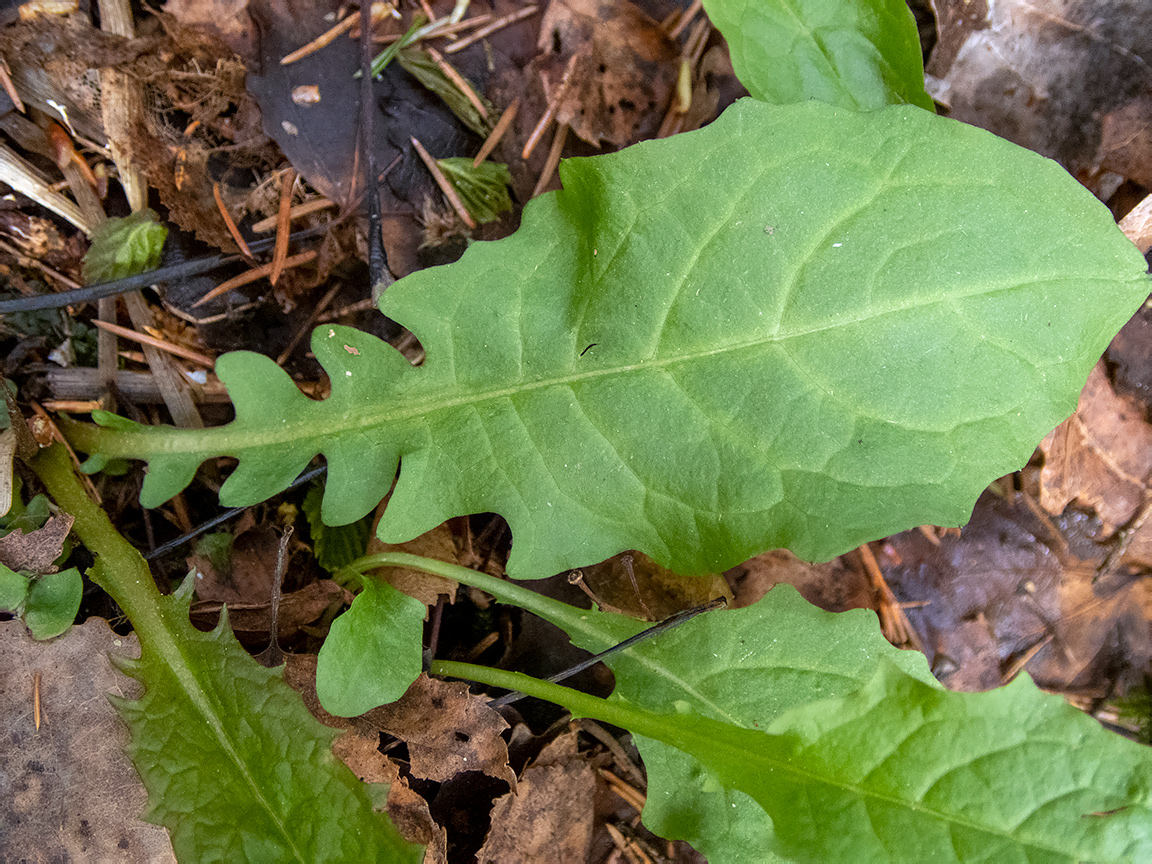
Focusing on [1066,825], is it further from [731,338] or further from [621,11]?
[621,11]

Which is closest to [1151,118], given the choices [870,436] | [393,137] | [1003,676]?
[870,436]

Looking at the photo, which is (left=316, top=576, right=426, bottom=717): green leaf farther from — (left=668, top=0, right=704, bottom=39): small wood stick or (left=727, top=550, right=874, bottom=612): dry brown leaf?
(left=668, top=0, right=704, bottom=39): small wood stick

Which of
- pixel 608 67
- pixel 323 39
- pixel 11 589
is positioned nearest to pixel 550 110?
pixel 608 67

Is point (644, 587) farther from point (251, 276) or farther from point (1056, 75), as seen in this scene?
point (1056, 75)

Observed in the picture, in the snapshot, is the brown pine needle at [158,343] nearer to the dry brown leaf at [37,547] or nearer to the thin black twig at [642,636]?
the dry brown leaf at [37,547]

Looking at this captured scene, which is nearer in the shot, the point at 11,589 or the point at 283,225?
the point at 11,589
